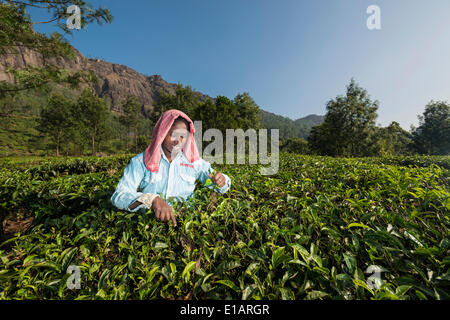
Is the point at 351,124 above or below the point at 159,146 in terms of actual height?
above

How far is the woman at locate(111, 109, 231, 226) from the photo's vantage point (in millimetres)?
1436

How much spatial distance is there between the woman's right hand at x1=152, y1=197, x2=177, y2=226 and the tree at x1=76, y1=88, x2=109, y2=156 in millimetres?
37336

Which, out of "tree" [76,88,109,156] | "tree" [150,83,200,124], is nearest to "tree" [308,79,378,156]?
"tree" [150,83,200,124]

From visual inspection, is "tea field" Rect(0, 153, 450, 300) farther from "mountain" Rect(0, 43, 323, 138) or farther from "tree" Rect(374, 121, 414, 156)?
"mountain" Rect(0, 43, 323, 138)

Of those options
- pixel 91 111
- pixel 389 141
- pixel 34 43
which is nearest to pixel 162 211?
pixel 34 43

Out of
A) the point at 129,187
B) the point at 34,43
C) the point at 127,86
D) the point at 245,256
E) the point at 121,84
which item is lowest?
the point at 245,256

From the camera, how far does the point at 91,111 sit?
30.6 meters

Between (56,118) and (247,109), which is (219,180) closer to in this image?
(247,109)

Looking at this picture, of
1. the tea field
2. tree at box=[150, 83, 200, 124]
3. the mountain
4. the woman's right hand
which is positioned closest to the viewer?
the tea field

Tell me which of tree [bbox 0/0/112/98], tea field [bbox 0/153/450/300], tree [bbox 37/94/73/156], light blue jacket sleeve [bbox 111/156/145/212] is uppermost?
tree [bbox 37/94/73/156]

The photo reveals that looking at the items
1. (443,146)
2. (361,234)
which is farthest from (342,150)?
(361,234)

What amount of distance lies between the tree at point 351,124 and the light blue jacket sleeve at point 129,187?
31.6 meters

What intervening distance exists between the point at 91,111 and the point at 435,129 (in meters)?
58.1

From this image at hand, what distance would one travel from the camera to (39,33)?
6.10 metres
